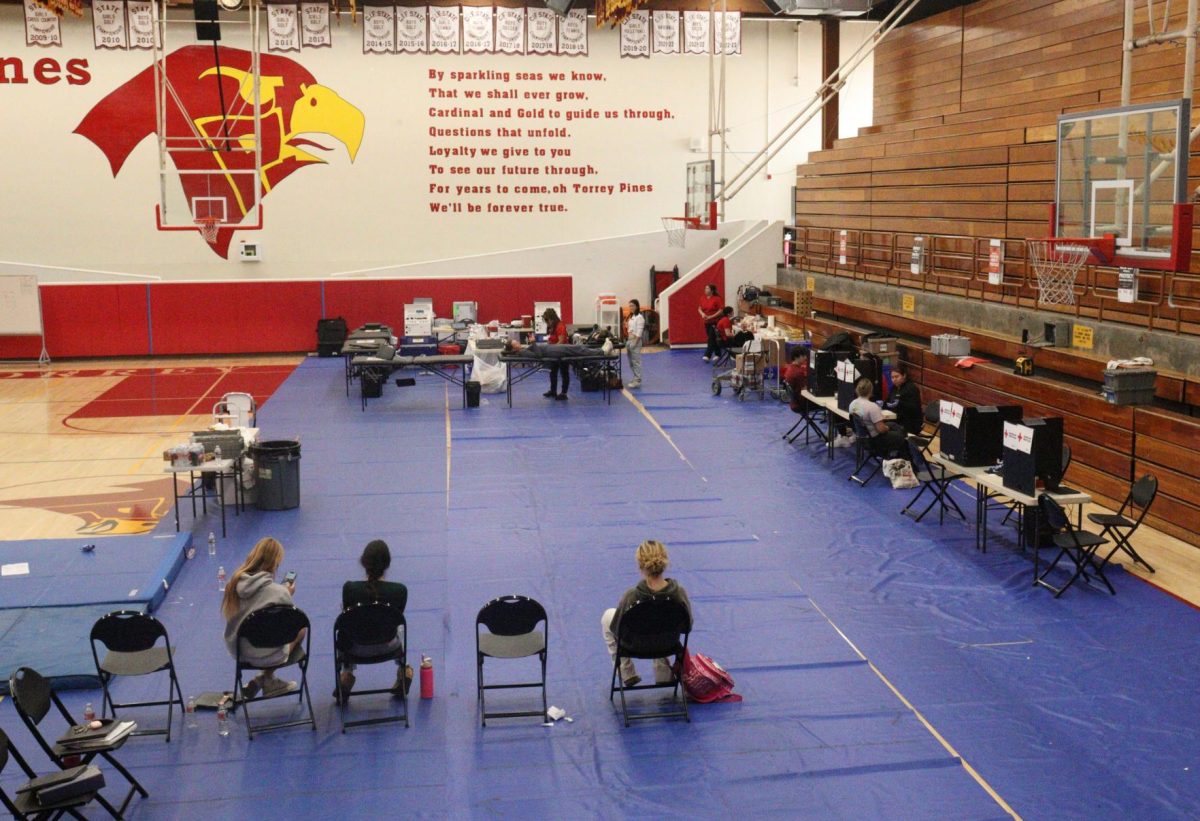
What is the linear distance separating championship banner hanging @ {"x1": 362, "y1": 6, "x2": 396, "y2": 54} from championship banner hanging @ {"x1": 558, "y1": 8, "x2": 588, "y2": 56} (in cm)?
375

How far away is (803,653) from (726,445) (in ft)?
23.8

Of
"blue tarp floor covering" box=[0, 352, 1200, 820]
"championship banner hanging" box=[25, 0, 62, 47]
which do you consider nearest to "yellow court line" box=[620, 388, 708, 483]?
"blue tarp floor covering" box=[0, 352, 1200, 820]

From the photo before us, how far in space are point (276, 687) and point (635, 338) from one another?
12775mm

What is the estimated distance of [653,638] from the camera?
7.82m

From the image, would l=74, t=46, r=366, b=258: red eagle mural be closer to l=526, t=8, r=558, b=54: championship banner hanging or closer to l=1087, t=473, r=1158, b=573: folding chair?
l=526, t=8, r=558, b=54: championship banner hanging

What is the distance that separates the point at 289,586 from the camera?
8.24 metres

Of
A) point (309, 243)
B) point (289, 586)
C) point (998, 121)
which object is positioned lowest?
point (289, 586)

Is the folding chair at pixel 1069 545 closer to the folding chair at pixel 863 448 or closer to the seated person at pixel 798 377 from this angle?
the folding chair at pixel 863 448

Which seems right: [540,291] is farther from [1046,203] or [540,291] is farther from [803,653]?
[803,653]

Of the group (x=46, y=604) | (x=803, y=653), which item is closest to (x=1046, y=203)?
(x=803, y=653)

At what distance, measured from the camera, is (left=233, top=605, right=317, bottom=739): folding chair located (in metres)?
7.58

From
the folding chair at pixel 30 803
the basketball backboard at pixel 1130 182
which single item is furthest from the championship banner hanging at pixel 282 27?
the folding chair at pixel 30 803

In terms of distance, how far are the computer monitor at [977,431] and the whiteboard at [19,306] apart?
19612 millimetres

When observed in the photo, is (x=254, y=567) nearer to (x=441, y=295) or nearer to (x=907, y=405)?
(x=907, y=405)
